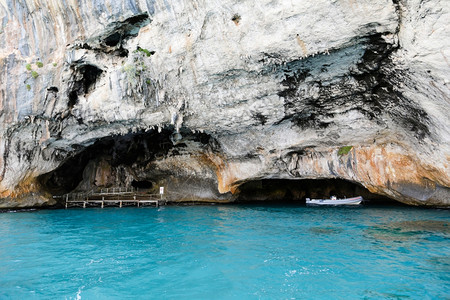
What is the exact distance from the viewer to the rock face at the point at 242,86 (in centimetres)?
1117

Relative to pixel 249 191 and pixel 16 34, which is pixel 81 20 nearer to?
pixel 16 34

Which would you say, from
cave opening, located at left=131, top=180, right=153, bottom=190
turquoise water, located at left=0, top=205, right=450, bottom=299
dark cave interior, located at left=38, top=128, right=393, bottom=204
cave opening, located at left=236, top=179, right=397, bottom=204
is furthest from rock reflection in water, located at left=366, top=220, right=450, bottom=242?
cave opening, located at left=131, top=180, right=153, bottom=190

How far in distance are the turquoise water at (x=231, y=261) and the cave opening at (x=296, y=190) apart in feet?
40.8

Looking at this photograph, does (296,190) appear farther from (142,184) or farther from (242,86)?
(242,86)

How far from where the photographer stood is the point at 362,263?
8.62 m

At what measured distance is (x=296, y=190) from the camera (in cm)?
2975

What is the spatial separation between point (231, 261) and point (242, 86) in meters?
8.73

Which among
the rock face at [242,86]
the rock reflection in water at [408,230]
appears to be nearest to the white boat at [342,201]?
the rock face at [242,86]

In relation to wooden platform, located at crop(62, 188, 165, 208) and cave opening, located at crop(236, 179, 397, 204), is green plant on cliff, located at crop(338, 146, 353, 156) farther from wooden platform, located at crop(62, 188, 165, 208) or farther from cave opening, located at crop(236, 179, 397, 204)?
wooden platform, located at crop(62, 188, 165, 208)

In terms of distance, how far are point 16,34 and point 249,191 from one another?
20749 mm

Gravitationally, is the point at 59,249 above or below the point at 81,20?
below

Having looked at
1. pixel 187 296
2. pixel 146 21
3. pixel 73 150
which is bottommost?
pixel 187 296

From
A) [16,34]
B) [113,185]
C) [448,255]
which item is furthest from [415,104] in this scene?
[113,185]

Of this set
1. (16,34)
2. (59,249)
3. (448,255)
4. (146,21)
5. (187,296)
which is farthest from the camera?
(16,34)
